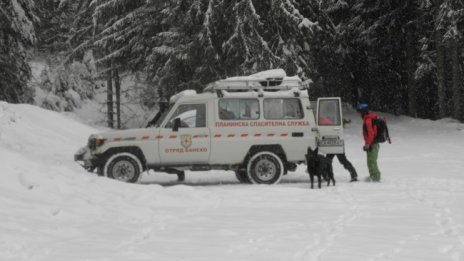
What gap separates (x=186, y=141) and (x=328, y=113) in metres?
3.26

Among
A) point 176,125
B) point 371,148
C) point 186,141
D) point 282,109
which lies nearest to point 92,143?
point 176,125

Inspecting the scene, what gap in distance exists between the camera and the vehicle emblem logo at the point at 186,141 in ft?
47.5

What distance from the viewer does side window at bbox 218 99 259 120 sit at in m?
14.7

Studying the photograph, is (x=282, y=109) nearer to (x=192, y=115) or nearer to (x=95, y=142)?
(x=192, y=115)

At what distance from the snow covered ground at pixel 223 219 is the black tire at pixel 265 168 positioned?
0.61 meters

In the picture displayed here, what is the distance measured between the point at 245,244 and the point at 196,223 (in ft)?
5.29

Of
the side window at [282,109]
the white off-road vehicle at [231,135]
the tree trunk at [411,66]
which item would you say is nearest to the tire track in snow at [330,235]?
the white off-road vehicle at [231,135]

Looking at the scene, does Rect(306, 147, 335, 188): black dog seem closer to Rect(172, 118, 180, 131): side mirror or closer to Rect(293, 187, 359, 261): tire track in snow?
Rect(293, 187, 359, 261): tire track in snow

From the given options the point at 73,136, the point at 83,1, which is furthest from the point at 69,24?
the point at 73,136

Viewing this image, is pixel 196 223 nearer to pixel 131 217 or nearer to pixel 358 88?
pixel 131 217

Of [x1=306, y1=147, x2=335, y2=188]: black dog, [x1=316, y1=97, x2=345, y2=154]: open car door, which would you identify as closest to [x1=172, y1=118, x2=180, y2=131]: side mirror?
[x1=306, y1=147, x2=335, y2=188]: black dog

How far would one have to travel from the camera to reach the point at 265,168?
1473 cm

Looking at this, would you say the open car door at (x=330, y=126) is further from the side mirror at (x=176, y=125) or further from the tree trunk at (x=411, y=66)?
the tree trunk at (x=411, y=66)

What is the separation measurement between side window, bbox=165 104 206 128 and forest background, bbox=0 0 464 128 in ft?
27.2
